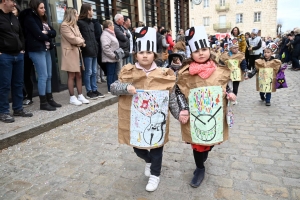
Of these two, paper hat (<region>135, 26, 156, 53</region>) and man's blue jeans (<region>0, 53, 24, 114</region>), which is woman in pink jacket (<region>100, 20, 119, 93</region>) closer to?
man's blue jeans (<region>0, 53, 24, 114</region>)

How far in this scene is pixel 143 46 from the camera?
2.38 m

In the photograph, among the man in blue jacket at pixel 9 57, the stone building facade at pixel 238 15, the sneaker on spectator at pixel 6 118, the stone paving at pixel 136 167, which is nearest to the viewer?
the stone paving at pixel 136 167

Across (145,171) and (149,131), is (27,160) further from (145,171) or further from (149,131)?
(149,131)

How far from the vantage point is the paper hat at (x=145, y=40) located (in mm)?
2373

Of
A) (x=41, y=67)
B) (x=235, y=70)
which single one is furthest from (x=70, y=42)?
(x=235, y=70)

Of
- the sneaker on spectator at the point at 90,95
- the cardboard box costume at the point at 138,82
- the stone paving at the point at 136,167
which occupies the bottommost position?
the stone paving at the point at 136,167

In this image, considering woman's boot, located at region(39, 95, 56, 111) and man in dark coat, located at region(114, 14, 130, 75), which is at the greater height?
man in dark coat, located at region(114, 14, 130, 75)

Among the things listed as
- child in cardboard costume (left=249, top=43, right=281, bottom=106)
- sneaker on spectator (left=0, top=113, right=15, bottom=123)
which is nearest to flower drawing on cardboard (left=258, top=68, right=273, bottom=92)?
child in cardboard costume (left=249, top=43, right=281, bottom=106)

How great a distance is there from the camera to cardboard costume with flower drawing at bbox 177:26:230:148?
2.33 metres

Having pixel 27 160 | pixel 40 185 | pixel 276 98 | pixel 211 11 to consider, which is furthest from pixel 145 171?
pixel 211 11

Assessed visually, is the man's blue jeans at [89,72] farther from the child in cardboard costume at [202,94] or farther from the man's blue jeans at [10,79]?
the child in cardboard costume at [202,94]

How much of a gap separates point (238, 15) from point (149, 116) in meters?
42.0

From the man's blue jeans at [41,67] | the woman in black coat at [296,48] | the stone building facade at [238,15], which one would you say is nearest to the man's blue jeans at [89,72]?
the man's blue jeans at [41,67]

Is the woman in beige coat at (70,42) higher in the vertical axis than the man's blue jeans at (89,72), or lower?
higher
